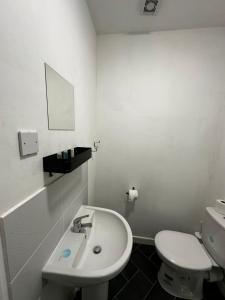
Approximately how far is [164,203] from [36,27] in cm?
184

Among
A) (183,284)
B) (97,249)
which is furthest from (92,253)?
(183,284)

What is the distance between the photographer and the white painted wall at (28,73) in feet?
1.52

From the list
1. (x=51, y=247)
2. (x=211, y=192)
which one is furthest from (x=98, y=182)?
(x=211, y=192)

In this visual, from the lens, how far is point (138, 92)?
1.52 metres

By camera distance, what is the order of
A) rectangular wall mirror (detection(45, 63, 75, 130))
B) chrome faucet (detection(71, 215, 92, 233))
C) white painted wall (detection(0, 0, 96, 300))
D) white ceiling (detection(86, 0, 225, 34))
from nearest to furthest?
white painted wall (detection(0, 0, 96, 300)), rectangular wall mirror (detection(45, 63, 75, 130)), chrome faucet (detection(71, 215, 92, 233)), white ceiling (detection(86, 0, 225, 34))

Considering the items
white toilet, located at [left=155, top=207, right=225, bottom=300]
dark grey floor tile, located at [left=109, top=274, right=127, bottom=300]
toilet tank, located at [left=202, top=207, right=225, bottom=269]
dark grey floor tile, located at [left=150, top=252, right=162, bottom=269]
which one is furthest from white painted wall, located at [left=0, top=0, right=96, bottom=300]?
dark grey floor tile, located at [left=150, top=252, right=162, bottom=269]

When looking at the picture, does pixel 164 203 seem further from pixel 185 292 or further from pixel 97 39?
pixel 97 39

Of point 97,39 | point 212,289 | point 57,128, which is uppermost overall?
point 97,39

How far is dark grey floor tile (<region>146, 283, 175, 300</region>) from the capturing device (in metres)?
1.28

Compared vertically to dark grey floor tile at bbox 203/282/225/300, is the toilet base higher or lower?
higher

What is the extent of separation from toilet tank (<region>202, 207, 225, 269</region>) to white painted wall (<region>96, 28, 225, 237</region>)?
0.29 meters

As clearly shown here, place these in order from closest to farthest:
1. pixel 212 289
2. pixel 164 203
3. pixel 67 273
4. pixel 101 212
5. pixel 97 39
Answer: pixel 67 273 → pixel 101 212 → pixel 212 289 → pixel 97 39 → pixel 164 203

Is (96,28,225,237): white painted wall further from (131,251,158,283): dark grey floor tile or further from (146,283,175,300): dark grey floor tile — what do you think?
(146,283,175,300): dark grey floor tile

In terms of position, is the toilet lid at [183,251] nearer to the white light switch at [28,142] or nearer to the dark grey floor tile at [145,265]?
the dark grey floor tile at [145,265]
